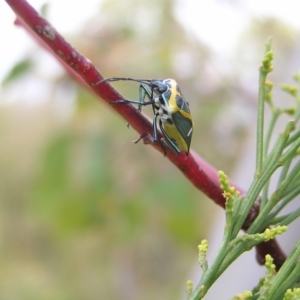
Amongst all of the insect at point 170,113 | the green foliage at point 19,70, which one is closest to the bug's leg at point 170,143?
the insect at point 170,113

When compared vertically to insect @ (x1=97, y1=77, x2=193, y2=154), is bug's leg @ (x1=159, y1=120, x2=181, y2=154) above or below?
below

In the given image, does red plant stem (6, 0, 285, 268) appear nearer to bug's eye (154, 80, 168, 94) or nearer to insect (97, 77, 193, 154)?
insect (97, 77, 193, 154)

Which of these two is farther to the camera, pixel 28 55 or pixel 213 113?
pixel 213 113

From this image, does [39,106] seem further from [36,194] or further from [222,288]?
[222,288]

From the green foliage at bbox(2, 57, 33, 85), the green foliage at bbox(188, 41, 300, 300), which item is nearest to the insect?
the green foliage at bbox(188, 41, 300, 300)

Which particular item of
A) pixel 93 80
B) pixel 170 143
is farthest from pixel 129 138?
pixel 93 80

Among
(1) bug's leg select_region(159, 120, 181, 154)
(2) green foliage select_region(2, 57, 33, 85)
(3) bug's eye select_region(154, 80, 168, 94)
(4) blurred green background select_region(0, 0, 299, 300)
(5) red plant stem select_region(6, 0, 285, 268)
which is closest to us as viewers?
(5) red plant stem select_region(6, 0, 285, 268)

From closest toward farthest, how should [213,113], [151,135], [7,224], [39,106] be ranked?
[151,135] → [213,113] → [39,106] → [7,224]

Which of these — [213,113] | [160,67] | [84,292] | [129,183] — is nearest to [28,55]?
[160,67]
